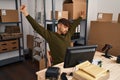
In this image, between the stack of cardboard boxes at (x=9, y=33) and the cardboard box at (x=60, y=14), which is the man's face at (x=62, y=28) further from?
the stack of cardboard boxes at (x=9, y=33)

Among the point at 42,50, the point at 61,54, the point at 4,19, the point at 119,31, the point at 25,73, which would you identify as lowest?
the point at 25,73

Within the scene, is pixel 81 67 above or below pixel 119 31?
below

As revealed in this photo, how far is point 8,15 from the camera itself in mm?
3332

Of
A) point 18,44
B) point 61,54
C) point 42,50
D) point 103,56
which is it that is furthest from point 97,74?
point 18,44

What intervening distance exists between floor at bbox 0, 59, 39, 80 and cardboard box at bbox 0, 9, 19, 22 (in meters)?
1.17

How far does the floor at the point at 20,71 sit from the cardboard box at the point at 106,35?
159 centimetres

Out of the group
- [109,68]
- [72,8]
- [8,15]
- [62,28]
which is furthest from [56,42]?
[8,15]

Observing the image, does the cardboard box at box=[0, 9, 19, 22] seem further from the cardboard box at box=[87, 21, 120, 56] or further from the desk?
the desk

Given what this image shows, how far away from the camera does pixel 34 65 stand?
12.0ft

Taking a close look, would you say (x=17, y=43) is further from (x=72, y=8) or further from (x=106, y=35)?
(x=106, y=35)

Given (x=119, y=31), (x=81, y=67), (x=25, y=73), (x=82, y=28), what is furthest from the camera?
(x=82, y=28)

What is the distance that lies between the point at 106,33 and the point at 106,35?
5 cm

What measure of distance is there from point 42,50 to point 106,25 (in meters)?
1.60

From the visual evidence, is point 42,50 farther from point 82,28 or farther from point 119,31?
point 119,31
